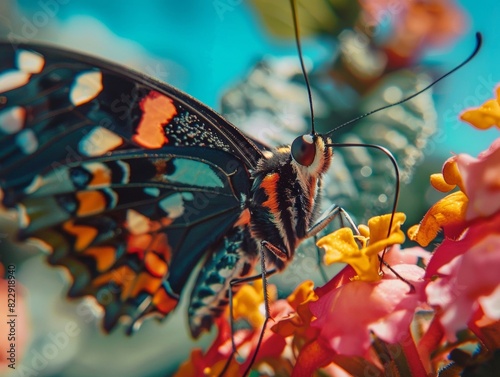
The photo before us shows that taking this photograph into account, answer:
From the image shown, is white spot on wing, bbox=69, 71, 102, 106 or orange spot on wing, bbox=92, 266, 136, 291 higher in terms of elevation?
white spot on wing, bbox=69, 71, 102, 106

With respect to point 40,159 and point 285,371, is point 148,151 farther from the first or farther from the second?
point 285,371

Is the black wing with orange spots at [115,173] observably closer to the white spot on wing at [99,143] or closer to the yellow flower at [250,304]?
the white spot on wing at [99,143]

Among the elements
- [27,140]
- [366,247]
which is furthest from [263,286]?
[27,140]

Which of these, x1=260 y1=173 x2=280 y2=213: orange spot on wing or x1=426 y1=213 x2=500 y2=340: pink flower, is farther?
x1=260 y1=173 x2=280 y2=213: orange spot on wing

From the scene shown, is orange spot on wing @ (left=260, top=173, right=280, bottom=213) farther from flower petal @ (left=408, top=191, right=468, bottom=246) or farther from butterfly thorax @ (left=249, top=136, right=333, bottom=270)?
flower petal @ (left=408, top=191, right=468, bottom=246)

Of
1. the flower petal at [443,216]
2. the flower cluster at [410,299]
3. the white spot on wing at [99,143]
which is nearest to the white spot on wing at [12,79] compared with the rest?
the white spot on wing at [99,143]

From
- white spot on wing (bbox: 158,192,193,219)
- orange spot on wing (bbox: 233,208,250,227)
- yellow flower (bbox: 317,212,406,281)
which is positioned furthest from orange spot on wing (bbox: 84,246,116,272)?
yellow flower (bbox: 317,212,406,281)

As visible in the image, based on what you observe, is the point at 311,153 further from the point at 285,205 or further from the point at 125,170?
the point at 125,170
